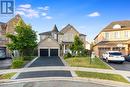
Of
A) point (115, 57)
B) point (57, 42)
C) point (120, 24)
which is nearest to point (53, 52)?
point (57, 42)

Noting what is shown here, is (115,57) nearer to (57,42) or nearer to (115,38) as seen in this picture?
(115,38)

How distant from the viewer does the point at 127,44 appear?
48312mm

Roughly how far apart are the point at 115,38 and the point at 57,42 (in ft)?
42.5

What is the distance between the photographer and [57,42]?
5681 centimetres

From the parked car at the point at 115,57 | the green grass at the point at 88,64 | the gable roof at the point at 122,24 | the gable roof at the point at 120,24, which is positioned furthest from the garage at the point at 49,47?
the parked car at the point at 115,57

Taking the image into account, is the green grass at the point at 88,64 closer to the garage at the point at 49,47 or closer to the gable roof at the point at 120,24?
the gable roof at the point at 120,24

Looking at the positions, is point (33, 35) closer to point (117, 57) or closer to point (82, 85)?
point (117, 57)

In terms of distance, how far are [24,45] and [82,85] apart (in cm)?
2213

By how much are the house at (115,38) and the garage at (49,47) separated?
916 cm

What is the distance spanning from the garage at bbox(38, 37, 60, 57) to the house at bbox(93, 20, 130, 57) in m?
9.16

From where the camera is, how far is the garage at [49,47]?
5606cm

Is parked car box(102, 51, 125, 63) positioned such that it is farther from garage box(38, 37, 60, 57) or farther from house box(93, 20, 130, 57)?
garage box(38, 37, 60, 57)

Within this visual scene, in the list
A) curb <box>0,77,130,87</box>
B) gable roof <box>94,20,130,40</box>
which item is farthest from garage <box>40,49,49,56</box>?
curb <box>0,77,130,87</box>

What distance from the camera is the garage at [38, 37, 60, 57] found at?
56.1 m
